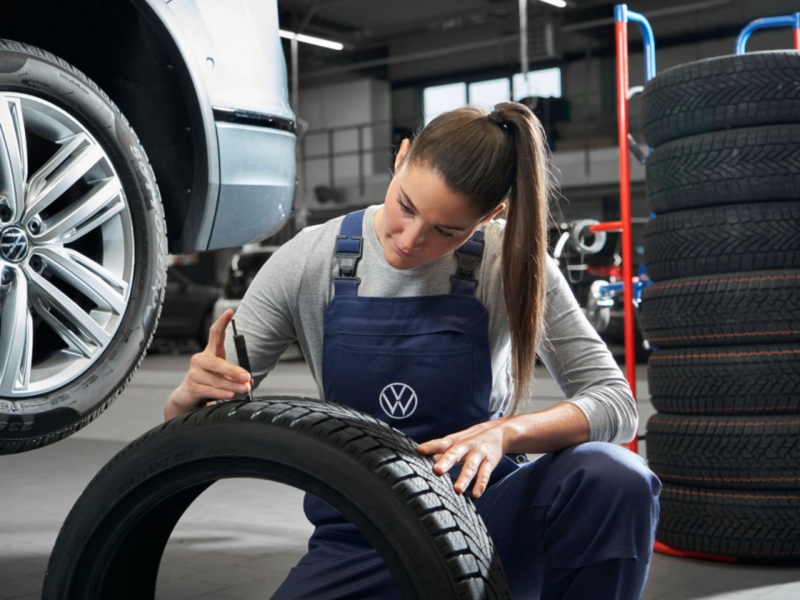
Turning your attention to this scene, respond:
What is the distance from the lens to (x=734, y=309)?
220 centimetres

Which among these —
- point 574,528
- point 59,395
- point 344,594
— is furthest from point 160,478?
point 59,395

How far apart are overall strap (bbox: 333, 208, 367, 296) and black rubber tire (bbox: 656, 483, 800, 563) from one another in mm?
1341

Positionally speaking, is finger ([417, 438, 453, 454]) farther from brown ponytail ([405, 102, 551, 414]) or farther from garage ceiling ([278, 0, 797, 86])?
garage ceiling ([278, 0, 797, 86])

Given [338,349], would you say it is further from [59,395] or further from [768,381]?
[768,381]

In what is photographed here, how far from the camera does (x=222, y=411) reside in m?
0.97

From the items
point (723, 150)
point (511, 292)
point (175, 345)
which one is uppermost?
point (723, 150)

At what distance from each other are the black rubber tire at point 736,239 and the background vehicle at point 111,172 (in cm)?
104

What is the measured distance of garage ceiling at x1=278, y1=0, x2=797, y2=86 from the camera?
13.1 meters

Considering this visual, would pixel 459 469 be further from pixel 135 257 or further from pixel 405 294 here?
pixel 135 257

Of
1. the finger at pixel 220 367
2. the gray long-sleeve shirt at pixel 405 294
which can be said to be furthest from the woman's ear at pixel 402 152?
the finger at pixel 220 367

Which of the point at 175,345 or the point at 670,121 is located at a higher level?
the point at 670,121

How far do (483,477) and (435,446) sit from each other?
66 millimetres

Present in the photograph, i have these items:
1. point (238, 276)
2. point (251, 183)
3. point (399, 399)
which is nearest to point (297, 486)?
point (399, 399)

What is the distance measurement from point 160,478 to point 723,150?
5.76 ft
